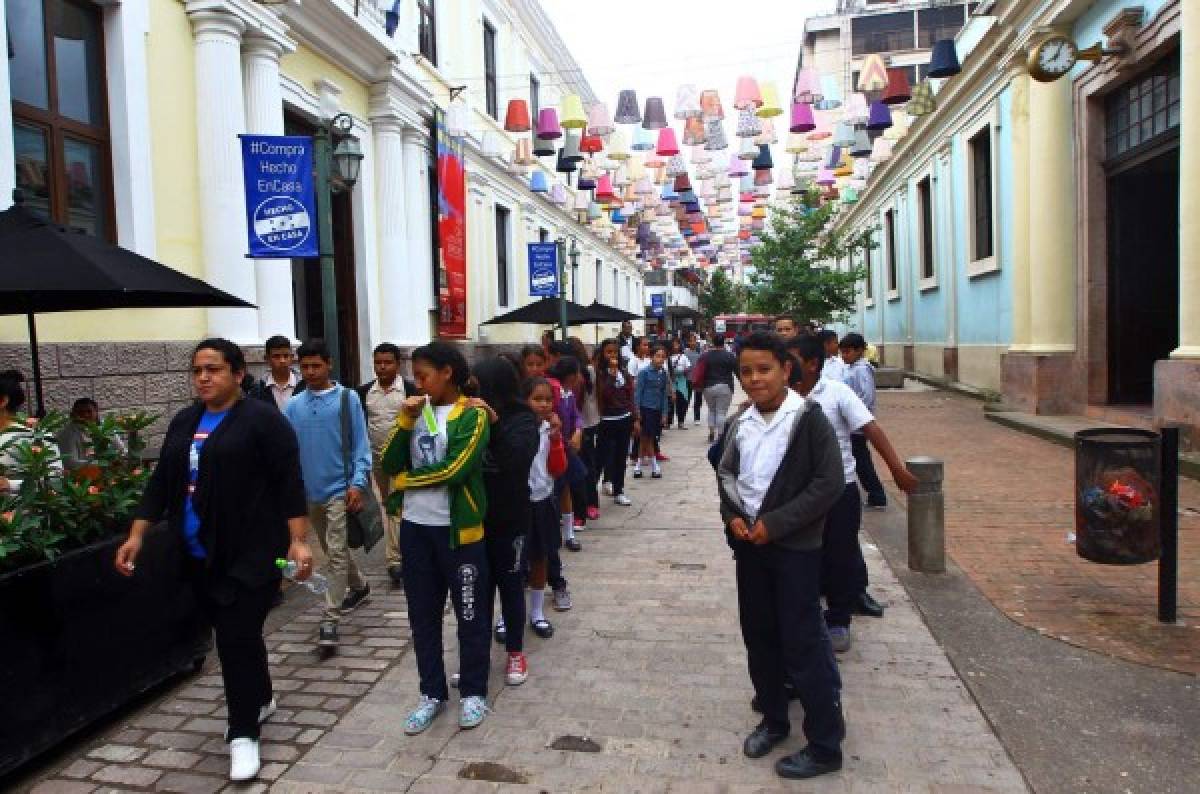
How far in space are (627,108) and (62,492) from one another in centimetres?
1330

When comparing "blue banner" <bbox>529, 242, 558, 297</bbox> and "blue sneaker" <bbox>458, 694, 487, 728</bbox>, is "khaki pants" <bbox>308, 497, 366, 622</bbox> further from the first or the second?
"blue banner" <bbox>529, 242, 558, 297</bbox>

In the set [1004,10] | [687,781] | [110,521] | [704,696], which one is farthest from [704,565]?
[1004,10]

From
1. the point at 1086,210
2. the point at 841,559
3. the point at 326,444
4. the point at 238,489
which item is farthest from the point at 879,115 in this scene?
the point at 238,489

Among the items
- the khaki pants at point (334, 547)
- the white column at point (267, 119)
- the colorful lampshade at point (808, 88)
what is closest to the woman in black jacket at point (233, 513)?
the khaki pants at point (334, 547)

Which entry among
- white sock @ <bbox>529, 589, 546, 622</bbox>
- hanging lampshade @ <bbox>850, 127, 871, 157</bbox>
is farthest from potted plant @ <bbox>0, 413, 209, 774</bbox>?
hanging lampshade @ <bbox>850, 127, 871, 157</bbox>

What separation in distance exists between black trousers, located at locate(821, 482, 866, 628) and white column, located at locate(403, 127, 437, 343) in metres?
11.0

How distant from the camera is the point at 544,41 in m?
23.2

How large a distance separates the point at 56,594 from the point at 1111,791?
417 cm

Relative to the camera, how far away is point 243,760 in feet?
11.1

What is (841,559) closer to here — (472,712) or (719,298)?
(472,712)

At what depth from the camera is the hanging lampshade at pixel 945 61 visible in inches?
556

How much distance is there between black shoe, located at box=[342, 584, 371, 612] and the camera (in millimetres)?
5469

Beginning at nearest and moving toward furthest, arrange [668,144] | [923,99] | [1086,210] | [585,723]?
[585,723] < [1086,210] < [923,99] < [668,144]

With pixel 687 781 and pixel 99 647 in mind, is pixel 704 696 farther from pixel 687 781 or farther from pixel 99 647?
pixel 99 647
